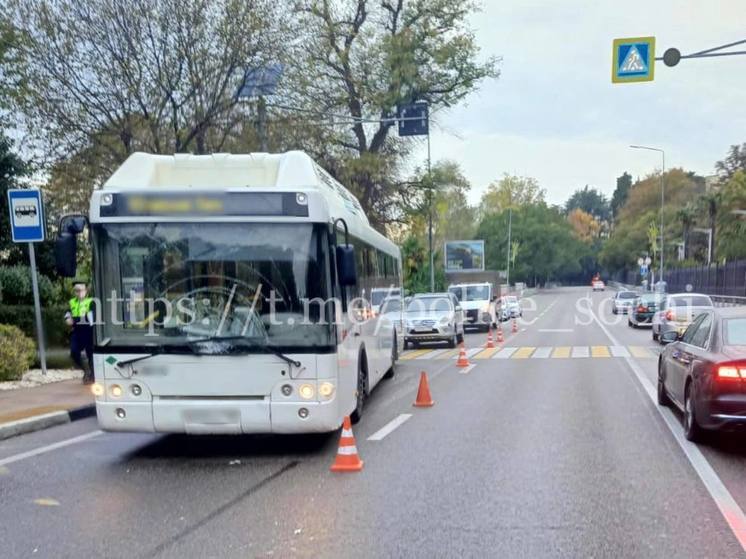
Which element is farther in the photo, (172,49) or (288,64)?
(288,64)

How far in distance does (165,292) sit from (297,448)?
2285 millimetres

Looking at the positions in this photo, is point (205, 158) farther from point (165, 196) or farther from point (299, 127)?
point (299, 127)

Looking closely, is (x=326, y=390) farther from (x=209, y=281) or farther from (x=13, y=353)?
(x=13, y=353)

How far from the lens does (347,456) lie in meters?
7.66

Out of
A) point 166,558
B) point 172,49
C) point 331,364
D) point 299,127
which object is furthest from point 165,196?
point 299,127

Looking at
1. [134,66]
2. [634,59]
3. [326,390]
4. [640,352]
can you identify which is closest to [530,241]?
[640,352]

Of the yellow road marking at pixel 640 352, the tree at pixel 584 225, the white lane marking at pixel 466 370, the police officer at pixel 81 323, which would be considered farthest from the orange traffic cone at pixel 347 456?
the tree at pixel 584 225

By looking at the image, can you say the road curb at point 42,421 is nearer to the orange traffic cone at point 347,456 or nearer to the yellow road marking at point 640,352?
the orange traffic cone at point 347,456

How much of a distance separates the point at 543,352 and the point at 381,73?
56.1 feet

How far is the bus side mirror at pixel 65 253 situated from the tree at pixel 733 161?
280 ft

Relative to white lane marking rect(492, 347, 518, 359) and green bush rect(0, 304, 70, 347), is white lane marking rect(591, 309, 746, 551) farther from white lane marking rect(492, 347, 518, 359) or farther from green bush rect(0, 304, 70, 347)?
green bush rect(0, 304, 70, 347)

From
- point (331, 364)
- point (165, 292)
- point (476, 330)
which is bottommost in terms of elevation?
point (476, 330)

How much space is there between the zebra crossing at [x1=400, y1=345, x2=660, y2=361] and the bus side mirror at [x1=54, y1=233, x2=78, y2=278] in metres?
13.5

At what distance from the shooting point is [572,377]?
15391 millimetres
